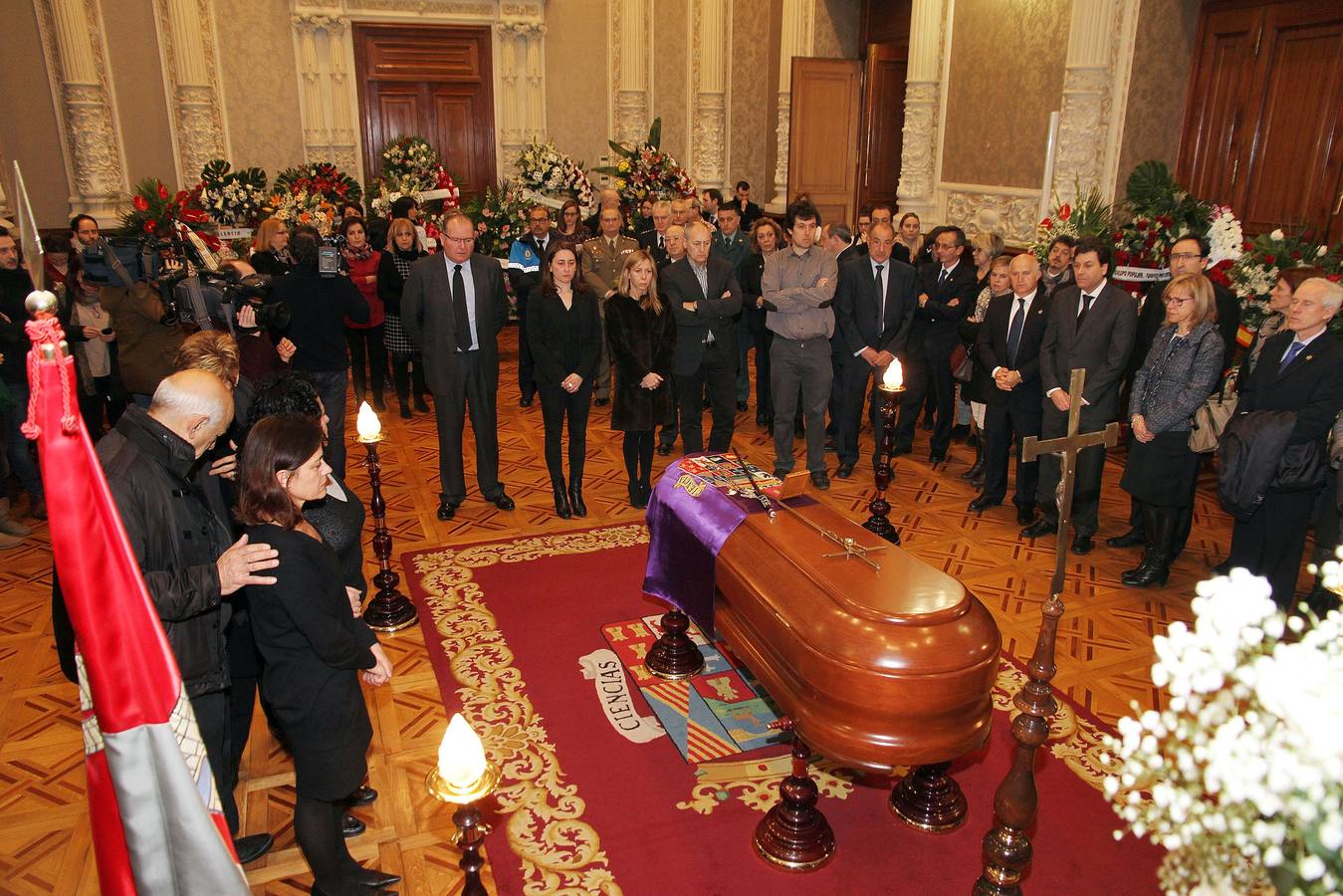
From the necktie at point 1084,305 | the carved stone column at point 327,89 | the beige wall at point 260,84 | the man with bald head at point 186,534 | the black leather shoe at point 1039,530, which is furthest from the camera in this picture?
the carved stone column at point 327,89

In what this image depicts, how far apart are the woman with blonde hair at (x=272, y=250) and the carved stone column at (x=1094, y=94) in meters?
6.31

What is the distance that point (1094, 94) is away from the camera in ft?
25.1

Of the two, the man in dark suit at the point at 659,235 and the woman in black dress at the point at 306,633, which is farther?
the man in dark suit at the point at 659,235

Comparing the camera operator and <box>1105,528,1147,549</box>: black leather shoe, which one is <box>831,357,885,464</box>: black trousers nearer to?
<box>1105,528,1147,549</box>: black leather shoe

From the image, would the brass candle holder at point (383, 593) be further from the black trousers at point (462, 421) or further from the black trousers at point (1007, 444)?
the black trousers at point (1007, 444)

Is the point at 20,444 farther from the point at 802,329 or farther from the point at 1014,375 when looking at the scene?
the point at 1014,375

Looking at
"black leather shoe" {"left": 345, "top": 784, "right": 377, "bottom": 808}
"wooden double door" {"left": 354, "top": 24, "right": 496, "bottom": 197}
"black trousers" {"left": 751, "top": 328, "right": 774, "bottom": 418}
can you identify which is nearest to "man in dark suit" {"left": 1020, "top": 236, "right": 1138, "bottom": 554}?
"black trousers" {"left": 751, "top": 328, "right": 774, "bottom": 418}

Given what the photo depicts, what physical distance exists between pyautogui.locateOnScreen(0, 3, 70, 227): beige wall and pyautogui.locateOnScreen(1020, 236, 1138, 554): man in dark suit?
413 inches

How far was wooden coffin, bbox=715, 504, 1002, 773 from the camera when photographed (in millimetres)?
2723

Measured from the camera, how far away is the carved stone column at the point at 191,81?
35.0 feet

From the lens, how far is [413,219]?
30.5 feet

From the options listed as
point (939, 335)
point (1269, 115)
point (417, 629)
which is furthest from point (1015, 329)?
point (417, 629)

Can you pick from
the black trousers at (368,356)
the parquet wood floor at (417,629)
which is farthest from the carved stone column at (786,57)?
the black trousers at (368,356)

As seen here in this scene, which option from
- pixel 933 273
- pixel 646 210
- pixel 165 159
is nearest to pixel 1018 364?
pixel 933 273
